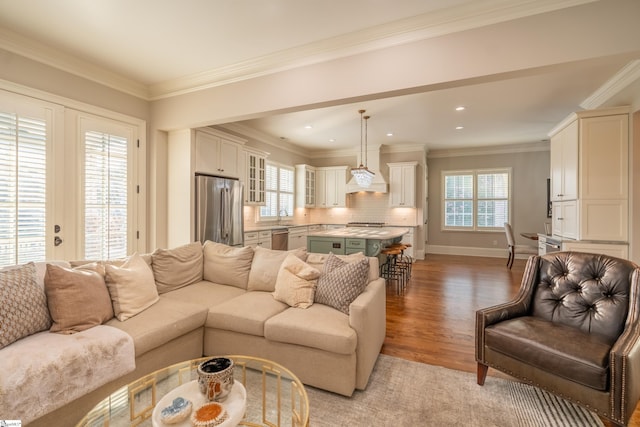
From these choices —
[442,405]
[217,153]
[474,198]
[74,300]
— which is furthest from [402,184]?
[74,300]

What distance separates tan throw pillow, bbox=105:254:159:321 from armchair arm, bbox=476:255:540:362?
103 inches

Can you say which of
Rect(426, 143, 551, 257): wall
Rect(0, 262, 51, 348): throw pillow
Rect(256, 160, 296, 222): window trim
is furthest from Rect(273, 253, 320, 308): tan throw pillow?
Rect(426, 143, 551, 257): wall

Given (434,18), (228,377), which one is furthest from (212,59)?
(228,377)

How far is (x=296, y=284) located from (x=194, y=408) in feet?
4.27

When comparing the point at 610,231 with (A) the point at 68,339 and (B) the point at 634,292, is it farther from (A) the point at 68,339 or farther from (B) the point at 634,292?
(A) the point at 68,339

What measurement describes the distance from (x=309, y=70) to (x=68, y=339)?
3.05 metres

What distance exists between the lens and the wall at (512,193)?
7305 mm

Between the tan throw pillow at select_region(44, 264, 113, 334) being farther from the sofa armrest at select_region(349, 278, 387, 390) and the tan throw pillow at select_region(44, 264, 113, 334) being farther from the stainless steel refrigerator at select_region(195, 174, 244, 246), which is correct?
the stainless steel refrigerator at select_region(195, 174, 244, 246)

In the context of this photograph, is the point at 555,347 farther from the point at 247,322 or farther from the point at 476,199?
the point at 476,199

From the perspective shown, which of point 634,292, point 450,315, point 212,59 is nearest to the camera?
point 634,292

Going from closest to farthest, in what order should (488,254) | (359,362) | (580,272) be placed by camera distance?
(359,362), (580,272), (488,254)

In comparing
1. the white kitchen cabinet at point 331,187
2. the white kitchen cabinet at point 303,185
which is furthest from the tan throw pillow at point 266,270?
the white kitchen cabinet at point 331,187

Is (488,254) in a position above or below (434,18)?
below

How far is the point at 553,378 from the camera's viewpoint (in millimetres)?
1725
